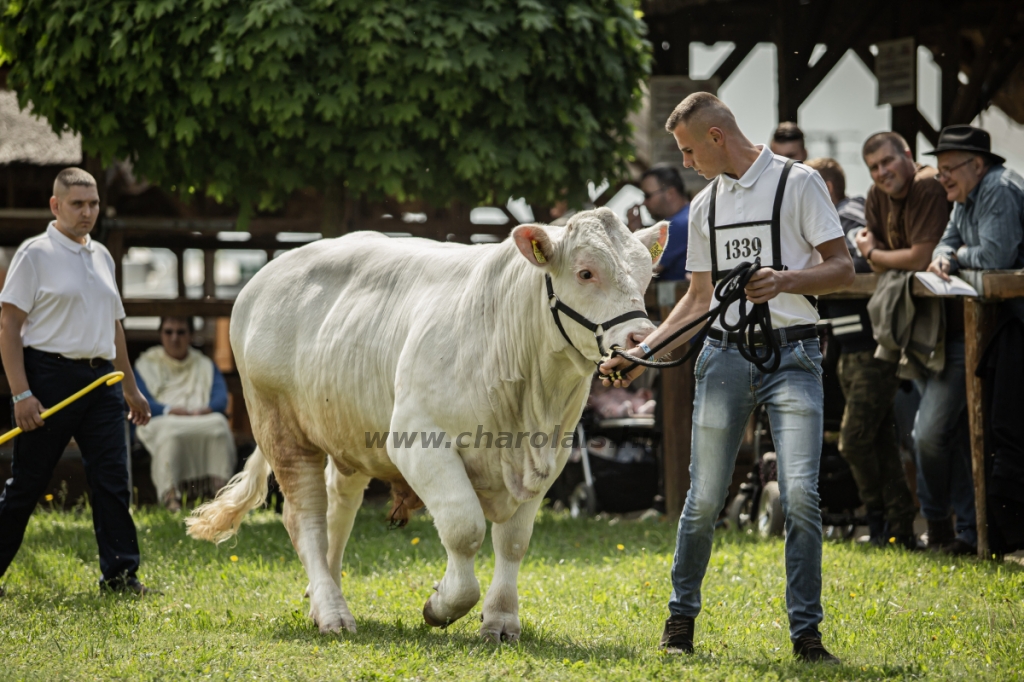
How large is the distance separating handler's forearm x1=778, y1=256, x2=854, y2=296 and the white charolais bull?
56 cm

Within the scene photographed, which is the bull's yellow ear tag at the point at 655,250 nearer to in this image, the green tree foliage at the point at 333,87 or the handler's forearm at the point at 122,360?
the green tree foliage at the point at 333,87

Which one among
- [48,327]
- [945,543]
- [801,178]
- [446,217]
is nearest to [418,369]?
[801,178]

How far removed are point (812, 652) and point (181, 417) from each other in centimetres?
635

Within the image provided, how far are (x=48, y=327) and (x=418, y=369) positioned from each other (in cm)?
250

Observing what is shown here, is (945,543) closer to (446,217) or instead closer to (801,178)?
(801,178)

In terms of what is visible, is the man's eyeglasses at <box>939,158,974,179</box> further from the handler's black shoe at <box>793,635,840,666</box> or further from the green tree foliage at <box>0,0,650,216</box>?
the handler's black shoe at <box>793,635,840,666</box>

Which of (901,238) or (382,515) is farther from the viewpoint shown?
(382,515)

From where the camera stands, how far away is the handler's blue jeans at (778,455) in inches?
162

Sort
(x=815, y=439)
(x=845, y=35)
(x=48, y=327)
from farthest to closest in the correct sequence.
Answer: (x=845, y=35), (x=48, y=327), (x=815, y=439)

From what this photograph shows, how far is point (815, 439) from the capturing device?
4.12 metres

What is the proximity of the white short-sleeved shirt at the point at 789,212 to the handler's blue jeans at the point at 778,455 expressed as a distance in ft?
0.49

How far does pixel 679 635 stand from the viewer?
435cm

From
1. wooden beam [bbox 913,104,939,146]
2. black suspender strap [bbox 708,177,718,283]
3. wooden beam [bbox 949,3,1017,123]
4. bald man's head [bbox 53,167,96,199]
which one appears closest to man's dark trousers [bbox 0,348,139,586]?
bald man's head [bbox 53,167,96,199]

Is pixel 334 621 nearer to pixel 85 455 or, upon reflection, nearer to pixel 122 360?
pixel 85 455
